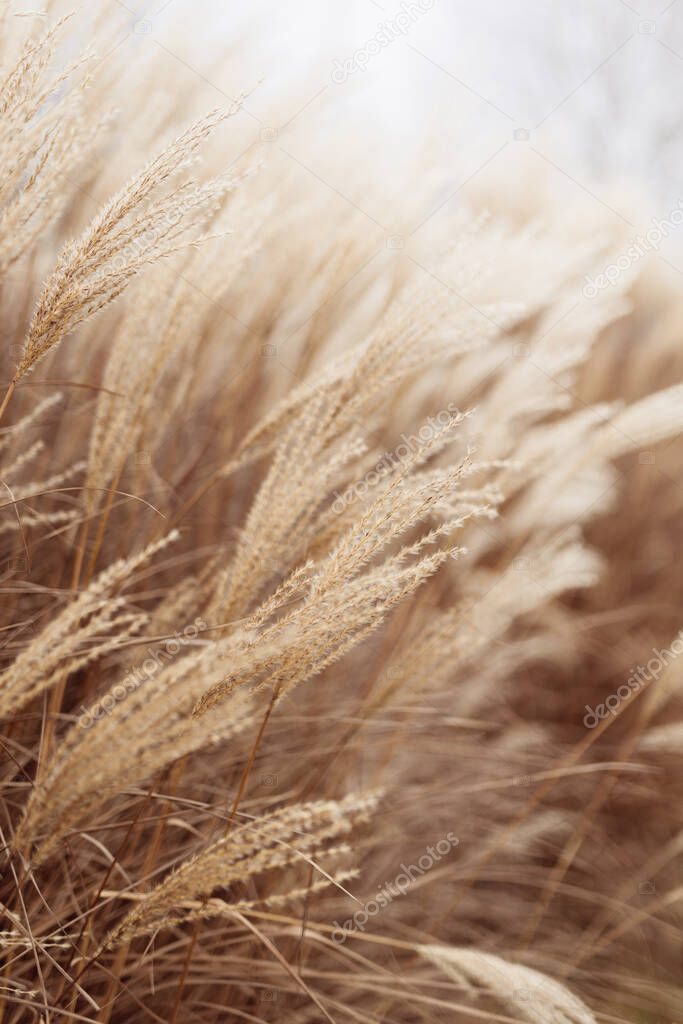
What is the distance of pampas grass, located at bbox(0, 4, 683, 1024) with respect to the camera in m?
0.78

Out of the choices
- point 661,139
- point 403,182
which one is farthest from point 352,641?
point 661,139

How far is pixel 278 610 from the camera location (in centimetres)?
181

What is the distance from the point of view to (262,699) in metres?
1.61

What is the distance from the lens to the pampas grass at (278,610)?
2.55 ft

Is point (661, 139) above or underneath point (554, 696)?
above

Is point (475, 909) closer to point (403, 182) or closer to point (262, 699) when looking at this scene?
point (262, 699)

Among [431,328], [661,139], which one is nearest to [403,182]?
[431,328]

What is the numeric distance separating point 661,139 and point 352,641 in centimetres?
797

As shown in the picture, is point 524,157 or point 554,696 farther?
point 524,157

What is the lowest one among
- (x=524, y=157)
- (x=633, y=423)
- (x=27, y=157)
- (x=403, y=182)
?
(x=27, y=157)

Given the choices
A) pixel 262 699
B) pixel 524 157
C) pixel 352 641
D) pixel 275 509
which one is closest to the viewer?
pixel 352 641

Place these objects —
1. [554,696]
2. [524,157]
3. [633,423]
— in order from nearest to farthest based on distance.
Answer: [633,423]
[554,696]
[524,157]

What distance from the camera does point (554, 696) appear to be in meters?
2.91

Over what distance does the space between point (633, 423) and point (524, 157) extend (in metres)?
5.31
